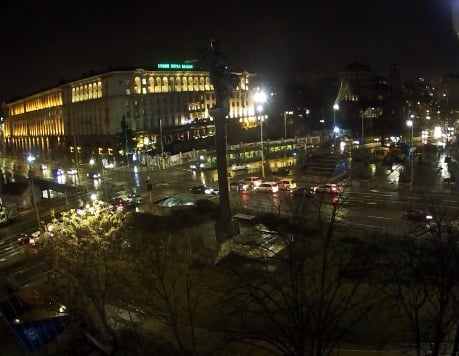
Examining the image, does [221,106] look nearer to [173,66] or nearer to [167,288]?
[167,288]

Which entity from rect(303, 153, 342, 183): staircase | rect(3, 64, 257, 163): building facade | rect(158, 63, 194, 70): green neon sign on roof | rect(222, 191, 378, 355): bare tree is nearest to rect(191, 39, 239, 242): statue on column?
rect(222, 191, 378, 355): bare tree

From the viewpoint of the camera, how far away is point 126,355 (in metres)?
18.5

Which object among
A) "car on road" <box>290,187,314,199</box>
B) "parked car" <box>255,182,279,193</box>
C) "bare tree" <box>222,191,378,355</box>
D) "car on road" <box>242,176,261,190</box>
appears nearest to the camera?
"bare tree" <box>222,191,378,355</box>

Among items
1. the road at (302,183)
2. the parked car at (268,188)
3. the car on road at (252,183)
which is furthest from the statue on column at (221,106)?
the car on road at (252,183)

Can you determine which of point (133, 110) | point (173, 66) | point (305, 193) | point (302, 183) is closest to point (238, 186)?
point (302, 183)

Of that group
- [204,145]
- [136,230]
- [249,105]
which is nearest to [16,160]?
[204,145]

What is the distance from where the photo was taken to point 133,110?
9650 cm

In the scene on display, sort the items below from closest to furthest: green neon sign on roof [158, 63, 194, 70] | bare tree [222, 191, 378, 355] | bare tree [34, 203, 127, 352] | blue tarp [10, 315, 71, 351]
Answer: bare tree [222, 191, 378, 355]
bare tree [34, 203, 127, 352]
blue tarp [10, 315, 71, 351]
green neon sign on roof [158, 63, 194, 70]

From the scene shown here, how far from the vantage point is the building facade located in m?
95.6

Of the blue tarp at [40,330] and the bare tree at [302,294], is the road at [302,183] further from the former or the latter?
the blue tarp at [40,330]

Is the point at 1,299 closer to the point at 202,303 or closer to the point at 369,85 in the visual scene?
the point at 202,303

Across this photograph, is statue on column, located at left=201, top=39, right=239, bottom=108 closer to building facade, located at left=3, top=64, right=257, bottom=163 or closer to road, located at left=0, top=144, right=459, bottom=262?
road, located at left=0, top=144, right=459, bottom=262

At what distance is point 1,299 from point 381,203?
95.6 feet

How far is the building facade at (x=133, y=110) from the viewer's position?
9562 centimetres
